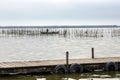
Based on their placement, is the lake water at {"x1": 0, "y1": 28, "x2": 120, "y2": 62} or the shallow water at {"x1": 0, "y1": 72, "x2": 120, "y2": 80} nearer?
the shallow water at {"x1": 0, "y1": 72, "x2": 120, "y2": 80}

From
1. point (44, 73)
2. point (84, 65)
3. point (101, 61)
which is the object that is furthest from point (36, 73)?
point (101, 61)

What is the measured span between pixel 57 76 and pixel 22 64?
271 cm

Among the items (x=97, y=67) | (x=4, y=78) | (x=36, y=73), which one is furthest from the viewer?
(x=97, y=67)

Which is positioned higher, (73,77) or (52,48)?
(52,48)

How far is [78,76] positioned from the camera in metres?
22.3

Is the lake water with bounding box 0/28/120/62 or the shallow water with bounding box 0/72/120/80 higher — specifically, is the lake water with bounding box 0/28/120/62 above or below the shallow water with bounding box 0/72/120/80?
above

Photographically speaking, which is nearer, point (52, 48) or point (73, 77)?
point (73, 77)

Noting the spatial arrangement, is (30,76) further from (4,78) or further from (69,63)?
(69,63)

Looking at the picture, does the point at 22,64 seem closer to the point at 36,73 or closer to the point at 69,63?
the point at 36,73

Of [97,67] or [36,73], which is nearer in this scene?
[36,73]

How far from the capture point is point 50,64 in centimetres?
2273

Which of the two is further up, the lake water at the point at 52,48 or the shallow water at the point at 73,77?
the lake water at the point at 52,48

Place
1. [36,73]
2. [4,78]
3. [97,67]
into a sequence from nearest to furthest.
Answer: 1. [4,78]
2. [36,73]
3. [97,67]

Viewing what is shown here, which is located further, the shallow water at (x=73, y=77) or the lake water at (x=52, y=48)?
the lake water at (x=52, y=48)
